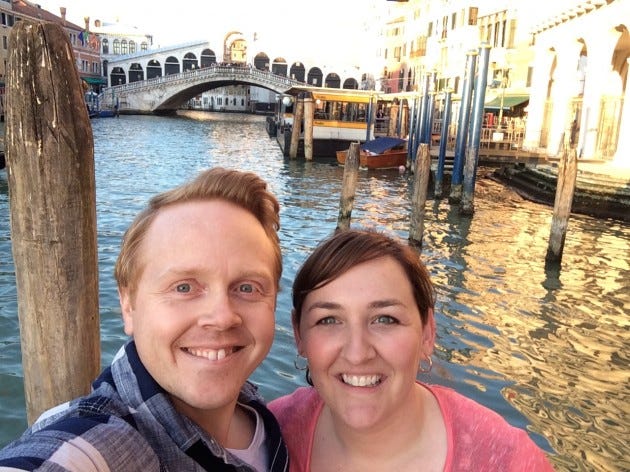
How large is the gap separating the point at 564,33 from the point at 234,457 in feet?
70.2

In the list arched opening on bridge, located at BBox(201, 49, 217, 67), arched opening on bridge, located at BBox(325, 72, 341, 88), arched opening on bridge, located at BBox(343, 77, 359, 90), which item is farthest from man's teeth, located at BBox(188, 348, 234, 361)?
arched opening on bridge, located at BBox(201, 49, 217, 67)

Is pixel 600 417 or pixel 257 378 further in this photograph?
pixel 257 378

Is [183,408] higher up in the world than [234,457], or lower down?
higher up

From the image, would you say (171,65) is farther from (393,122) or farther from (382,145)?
(382,145)

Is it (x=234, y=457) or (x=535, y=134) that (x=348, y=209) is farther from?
(x=535, y=134)

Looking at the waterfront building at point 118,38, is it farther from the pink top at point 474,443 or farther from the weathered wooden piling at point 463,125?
the pink top at point 474,443

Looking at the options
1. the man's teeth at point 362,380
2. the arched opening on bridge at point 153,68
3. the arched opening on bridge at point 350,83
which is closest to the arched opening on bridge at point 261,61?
the arched opening on bridge at point 350,83

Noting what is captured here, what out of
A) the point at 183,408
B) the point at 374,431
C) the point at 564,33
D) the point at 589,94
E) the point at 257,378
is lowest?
the point at 257,378

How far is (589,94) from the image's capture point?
1703 cm

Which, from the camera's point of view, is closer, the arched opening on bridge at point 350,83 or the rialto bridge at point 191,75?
the rialto bridge at point 191,75

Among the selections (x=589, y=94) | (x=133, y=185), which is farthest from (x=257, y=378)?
(x=589, y=94)

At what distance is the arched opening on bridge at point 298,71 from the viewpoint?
2562 inches

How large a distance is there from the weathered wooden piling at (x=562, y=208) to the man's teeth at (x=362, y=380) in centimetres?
786

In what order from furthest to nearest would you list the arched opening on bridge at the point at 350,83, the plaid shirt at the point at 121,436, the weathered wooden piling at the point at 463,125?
1. the arched opening on bridge at the point at 350,83
2. the weathered wooden piling at the point at 463,125
3. the plaid shirt at the point at 121,436
